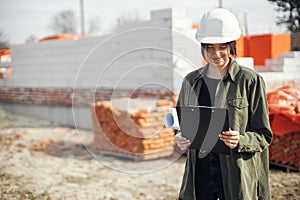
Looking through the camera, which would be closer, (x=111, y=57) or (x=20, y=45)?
(x=111, y=57)

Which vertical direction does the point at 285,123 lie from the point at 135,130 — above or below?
above

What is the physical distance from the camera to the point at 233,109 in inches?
72.9

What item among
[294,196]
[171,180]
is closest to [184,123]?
[294,196]

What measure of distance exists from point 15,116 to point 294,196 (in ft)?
28.2

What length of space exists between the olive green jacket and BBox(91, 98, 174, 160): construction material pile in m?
3.52

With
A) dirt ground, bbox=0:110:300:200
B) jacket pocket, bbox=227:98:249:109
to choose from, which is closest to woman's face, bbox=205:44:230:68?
jacket pocket, bbox=227:98:249:109

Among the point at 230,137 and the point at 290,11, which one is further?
the point at 290,11

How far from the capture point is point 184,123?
1883 mm

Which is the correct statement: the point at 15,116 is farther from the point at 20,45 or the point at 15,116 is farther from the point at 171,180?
the point at 171,180

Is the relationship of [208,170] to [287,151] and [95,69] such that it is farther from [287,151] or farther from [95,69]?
[95,69]

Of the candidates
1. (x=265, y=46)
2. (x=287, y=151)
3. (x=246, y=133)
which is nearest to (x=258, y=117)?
Result: (x=246, y=133)

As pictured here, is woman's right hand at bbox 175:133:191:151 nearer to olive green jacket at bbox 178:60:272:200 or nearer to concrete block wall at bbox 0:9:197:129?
olive green jacket at bbox 178:60:272:200

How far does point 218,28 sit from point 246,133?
53 centimetres

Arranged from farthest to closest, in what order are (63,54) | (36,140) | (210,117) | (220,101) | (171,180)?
(63,54), (36,140), (171,180), (220,101), (210,117)
